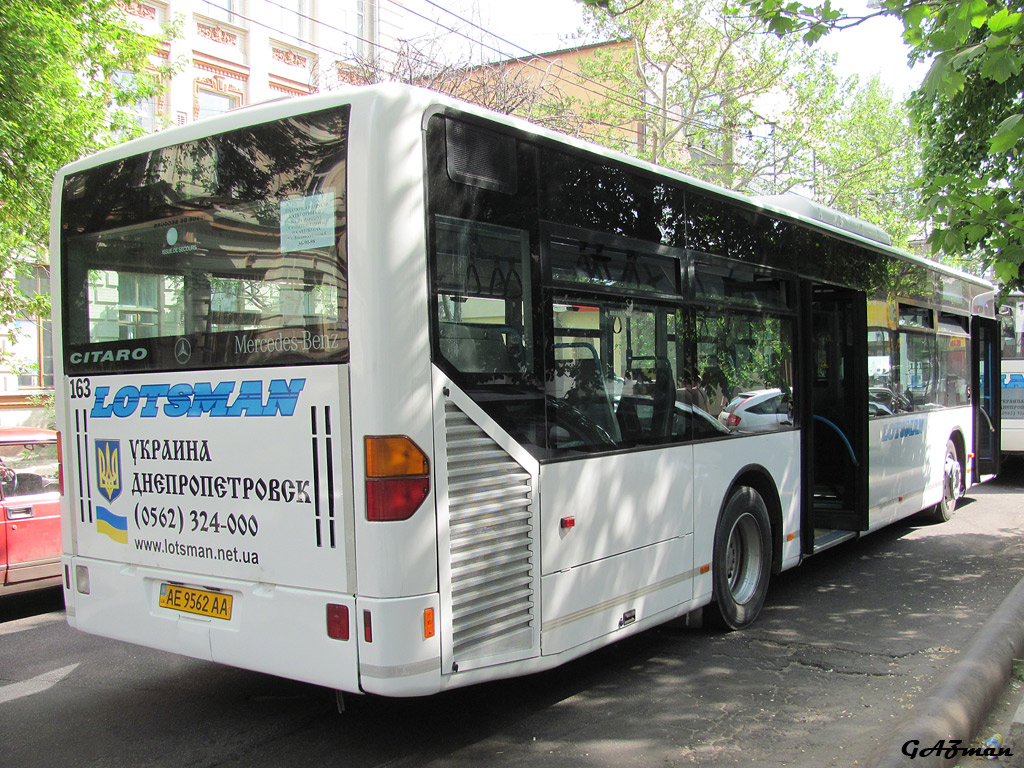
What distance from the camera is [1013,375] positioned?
1452 cm

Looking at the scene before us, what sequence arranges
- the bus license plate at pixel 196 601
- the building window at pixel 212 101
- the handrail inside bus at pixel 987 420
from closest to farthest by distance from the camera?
the bus license plate at pixel 196 601 → the handrail inside bus at pixel 987 420 → the building window at pixel 212 101

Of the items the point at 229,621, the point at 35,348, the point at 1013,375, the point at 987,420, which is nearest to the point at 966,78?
the point at 229,621

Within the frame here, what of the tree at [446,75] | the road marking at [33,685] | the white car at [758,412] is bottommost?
the road marking at [33,685]

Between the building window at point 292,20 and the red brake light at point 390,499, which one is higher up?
the building window at point 292,20

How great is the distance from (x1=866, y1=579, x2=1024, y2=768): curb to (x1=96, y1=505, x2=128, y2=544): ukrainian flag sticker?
373cm

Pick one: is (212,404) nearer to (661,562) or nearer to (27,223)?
(661,562)

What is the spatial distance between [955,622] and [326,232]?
5.33 m

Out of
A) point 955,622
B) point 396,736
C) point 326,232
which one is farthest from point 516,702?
point 955,622

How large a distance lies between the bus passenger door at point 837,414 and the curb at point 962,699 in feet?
6.17

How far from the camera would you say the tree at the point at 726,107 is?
70.8 ft

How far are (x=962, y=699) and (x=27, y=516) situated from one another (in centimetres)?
630

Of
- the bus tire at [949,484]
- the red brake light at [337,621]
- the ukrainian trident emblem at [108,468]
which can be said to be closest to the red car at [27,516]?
the ukrainian trident emblem at [108,468]

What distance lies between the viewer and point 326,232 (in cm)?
372

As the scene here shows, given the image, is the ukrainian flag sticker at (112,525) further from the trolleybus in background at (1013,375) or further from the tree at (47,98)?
the trolleybus in background at (1013,375)
